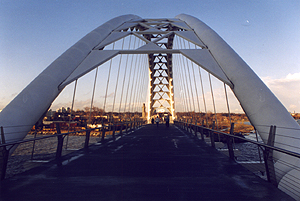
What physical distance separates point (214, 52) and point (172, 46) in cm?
1997

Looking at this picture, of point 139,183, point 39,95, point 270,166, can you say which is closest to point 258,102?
point 270,166

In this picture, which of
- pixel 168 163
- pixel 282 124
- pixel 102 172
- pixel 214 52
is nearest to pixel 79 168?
pixel 102 172

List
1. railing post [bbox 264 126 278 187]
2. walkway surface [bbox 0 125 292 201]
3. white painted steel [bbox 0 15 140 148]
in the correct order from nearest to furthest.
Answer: walkway surface [bbox 0 125 292 201], railing post [bbox 264 126 278 187], white painted steel [bbox 0 15 140 148]

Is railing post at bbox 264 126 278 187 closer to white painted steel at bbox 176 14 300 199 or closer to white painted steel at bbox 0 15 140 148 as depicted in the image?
white painted steel at bbox 176 14 300 199

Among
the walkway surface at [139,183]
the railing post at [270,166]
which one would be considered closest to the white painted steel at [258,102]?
the railing post at [270,166]

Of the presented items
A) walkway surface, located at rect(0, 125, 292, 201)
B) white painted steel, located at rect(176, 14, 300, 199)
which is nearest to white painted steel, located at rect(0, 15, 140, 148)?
walkway surface, located at rect(0, 125, 292, 201)

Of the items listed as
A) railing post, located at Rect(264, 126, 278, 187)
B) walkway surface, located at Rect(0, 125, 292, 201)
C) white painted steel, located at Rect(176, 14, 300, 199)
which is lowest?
walkway surface, located at Rect(0, 125, 292, 201)

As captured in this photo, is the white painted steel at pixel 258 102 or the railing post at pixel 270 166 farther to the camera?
the white painted steel at pixel 258 102

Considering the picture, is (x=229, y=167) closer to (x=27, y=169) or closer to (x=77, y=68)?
(x=27, y=169)

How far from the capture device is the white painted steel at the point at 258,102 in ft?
18.7

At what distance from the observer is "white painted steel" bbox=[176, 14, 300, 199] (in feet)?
18.7

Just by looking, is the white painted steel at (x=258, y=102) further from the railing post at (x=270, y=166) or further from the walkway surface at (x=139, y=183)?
the walkway surface at (x=139, y=183)

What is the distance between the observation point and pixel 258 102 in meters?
7.55

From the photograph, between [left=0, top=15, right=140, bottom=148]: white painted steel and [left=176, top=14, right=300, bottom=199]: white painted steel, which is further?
[left=0, top=15, right=140, bottom=148]: white painted steel
